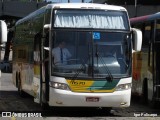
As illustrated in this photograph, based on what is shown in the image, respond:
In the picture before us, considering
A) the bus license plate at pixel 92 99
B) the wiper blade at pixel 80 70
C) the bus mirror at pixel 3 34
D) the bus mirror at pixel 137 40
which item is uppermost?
the bus mirror at pixel 3 34

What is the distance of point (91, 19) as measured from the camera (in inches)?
605

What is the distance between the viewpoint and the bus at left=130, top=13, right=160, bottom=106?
17.6 metres

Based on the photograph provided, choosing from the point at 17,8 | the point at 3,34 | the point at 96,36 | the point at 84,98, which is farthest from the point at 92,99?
the point at 17,8

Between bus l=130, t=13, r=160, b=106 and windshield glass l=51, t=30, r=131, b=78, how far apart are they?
104 inches

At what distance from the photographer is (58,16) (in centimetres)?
1523

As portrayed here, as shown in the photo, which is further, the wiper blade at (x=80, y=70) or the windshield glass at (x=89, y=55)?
the windshield glass at (x=89, y=55)

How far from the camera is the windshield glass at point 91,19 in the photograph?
15164 mm

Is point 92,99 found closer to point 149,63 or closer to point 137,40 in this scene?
point 137,40

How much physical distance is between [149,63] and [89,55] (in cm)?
396

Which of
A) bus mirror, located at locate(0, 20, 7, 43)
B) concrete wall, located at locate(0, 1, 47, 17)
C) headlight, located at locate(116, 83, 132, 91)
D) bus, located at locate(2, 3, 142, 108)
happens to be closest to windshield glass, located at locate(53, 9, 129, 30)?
bus, located at locate(2, 3, 142, 108)

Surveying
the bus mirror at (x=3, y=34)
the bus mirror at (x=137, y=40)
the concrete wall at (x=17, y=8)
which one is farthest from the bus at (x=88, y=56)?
the concrete wall at (x=17, y=8)

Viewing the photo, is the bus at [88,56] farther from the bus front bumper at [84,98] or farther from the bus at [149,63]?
the bus at [149,63]

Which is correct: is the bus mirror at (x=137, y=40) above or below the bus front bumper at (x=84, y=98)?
above

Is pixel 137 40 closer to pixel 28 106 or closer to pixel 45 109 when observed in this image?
pixel 45 109
